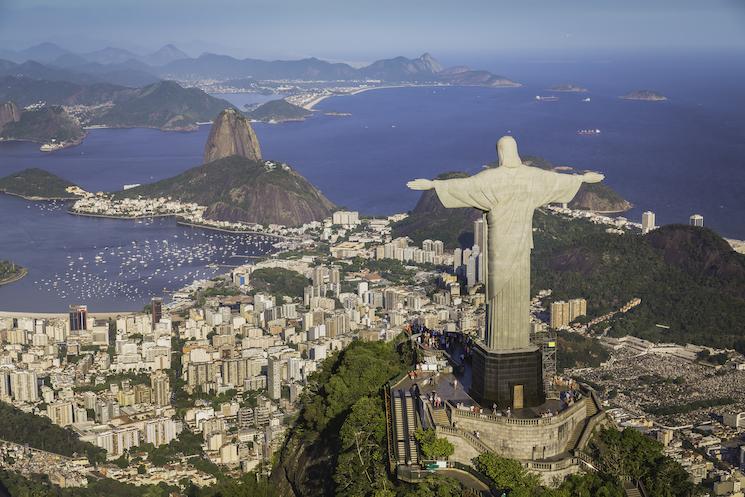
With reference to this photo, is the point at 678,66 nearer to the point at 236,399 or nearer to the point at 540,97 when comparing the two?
the point at 540,97

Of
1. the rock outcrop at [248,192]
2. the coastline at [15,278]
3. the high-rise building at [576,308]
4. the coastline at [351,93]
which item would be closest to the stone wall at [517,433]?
the high-rise building at [576,308]

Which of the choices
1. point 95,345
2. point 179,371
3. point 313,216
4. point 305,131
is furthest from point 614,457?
point 305,131

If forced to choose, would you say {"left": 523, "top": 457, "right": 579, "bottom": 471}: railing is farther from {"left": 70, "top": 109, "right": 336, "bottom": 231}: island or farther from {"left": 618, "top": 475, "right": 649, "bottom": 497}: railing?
{"left": 70, "top": 109, "right": 336, "bottom": 231}: island

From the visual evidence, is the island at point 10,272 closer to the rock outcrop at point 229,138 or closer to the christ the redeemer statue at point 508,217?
the rock outcrop at point 229,138

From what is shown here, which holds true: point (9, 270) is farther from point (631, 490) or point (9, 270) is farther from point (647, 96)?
point (647, 96)

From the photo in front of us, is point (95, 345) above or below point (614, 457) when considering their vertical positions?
below

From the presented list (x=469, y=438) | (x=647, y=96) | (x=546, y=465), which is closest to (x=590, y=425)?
(x=546, y=465)

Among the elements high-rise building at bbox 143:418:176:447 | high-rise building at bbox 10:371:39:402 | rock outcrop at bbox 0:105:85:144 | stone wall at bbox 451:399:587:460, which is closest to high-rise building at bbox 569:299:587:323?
high-rise building at bbox 143:418:176:447
